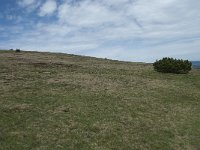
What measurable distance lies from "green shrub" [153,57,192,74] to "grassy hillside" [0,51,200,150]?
560 cm

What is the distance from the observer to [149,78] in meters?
38.2

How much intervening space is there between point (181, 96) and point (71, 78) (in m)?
11.7

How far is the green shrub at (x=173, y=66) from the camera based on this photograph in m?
42.7

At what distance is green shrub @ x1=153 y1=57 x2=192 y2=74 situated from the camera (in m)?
42.7

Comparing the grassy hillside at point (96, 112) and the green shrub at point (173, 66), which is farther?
the green shrub at point (173, 66)

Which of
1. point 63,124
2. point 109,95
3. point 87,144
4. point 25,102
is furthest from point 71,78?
point 87,144

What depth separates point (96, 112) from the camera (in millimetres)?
23375

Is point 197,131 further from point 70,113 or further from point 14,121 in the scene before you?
point 14,121

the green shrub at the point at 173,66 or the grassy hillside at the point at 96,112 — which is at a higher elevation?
the green shrub at the point at 173,66

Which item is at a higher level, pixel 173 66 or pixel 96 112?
pixel 173 66

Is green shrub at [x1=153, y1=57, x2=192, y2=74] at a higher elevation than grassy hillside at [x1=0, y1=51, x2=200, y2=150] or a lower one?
higher

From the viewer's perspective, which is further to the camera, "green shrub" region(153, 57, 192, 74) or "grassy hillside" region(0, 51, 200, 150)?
"green shrub" region(153, 57, 192, 74)

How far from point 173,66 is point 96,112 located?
71.1 feet

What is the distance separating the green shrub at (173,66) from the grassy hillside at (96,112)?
18.4 feet
